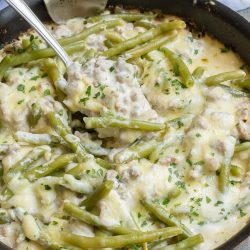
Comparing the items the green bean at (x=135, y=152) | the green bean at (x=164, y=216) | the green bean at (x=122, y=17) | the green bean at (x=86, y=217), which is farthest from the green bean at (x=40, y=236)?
the green bean at (x=122, y=17)

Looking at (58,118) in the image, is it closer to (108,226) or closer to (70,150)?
(70,150)

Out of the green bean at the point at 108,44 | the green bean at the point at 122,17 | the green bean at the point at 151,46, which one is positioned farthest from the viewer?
the green bean at the point at 122,17

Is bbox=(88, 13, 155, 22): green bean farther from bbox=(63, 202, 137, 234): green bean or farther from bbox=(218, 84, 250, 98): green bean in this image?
bbox=(63, 202, 137, 234): green bean

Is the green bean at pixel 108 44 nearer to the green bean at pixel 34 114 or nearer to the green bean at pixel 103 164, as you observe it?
the green bean at pixel 34 114

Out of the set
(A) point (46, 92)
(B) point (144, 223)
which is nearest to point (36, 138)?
(A) point (46, 92)

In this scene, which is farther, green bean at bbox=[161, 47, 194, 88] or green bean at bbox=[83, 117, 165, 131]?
green bean at bbox=[161, 47, 194, 88]

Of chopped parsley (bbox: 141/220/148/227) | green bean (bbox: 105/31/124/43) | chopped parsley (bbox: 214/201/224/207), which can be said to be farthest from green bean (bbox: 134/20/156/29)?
chopped parsley (bbox: 141/220/148/227)
